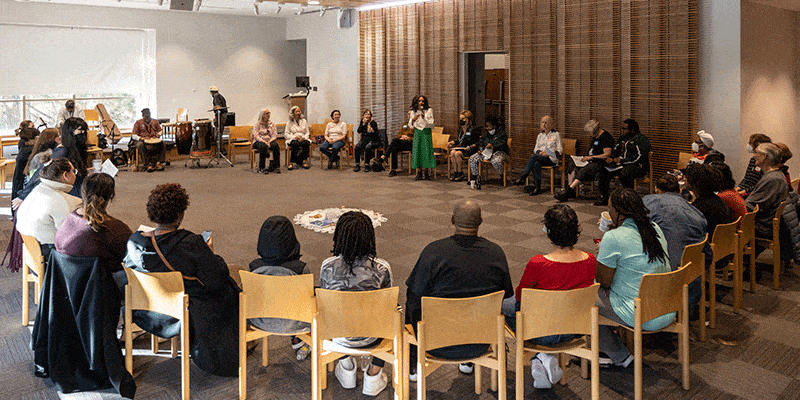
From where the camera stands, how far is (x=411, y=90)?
13555 mm

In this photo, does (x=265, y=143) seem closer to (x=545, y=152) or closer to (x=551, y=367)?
(x=545, y=152)

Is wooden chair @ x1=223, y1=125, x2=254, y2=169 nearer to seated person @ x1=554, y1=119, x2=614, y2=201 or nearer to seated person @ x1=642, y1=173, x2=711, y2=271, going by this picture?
seated person @ x1=554, y1=119, x2=614, y2=201

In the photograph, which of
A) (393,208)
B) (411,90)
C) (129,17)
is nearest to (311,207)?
(393,208)

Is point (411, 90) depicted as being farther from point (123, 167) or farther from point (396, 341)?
point (396, 341)

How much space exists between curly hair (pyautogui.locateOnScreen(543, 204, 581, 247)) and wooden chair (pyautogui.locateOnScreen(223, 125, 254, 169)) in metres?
10.8

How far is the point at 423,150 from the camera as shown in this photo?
1185 cm

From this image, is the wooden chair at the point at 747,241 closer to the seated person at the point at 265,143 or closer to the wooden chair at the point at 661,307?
the wooden chair at the point at 661,307

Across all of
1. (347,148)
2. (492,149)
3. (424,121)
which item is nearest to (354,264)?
(492,149)

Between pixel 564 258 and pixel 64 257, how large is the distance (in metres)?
2.84

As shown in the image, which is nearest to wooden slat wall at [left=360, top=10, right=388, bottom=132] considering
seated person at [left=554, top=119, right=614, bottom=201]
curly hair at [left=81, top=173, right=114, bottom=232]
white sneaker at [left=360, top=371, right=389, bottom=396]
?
seated person at [left=554, top=119, right=614, bottom=201]

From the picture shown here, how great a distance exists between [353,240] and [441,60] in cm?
982

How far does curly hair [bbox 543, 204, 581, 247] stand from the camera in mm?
3570

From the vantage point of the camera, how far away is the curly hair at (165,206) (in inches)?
146

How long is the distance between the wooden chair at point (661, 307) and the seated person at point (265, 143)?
9.81 meters
